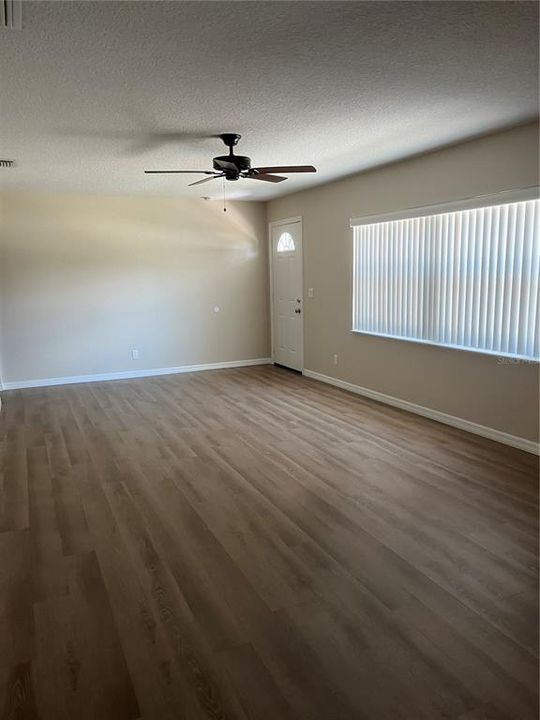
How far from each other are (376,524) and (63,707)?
1.84 m

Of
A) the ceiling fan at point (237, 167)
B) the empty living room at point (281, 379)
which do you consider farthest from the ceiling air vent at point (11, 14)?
the ceiling fan at point (237, 167)

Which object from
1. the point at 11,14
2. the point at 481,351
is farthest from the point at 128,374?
the point at 11,14

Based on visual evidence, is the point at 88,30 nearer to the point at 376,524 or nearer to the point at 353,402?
the point at 376,524

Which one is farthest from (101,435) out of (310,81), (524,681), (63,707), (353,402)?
(524,681)

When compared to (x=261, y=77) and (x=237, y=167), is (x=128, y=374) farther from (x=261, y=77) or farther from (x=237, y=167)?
(x=261, y=77)

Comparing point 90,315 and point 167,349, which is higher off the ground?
point 90,315

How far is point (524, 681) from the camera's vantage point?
1843mm

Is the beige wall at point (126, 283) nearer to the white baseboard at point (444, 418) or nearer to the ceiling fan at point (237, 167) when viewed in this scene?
the white baseboard at point (444, 418)

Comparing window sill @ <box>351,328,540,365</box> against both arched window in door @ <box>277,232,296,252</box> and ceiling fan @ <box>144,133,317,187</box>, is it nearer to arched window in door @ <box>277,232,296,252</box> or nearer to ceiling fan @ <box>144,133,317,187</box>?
ceiling fan @ <box>144,133,317,187</box>

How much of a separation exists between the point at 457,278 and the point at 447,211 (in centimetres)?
61

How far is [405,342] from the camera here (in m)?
5.29

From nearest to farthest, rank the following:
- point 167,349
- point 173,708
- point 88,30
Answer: point 173,708
point 88,30
point 167,349

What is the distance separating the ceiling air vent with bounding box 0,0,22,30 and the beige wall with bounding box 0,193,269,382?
477cm

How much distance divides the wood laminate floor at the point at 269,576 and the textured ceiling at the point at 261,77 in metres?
2.52
